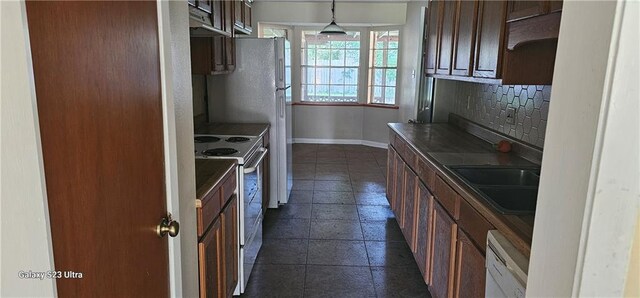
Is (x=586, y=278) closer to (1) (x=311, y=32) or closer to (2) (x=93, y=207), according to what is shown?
(2) (x=93, y=207)

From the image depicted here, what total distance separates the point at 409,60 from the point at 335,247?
3523 millimetres

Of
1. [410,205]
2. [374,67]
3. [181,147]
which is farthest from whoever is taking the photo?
[374,67]

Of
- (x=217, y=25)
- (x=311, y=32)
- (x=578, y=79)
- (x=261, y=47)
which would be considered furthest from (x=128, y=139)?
(x=311, y=32)

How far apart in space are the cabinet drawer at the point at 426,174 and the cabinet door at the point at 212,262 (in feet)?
3.90

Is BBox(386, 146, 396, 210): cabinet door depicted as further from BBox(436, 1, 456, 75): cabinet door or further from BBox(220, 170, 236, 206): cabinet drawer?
BBox(220, 170, 236, 206): cabinet drawer

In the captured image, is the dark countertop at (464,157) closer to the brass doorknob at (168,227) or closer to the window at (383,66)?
the brass doorknob at (168,227)

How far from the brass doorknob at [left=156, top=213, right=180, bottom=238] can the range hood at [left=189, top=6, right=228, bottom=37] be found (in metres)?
1.23

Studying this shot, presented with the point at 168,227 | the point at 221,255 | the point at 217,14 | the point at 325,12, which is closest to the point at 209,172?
the point at 221,255

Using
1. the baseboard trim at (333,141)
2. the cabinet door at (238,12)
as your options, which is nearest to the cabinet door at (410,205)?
the cabinet door at (238,12)

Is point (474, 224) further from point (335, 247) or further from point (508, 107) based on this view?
point (335, 247)

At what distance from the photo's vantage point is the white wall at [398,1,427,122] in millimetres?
5523

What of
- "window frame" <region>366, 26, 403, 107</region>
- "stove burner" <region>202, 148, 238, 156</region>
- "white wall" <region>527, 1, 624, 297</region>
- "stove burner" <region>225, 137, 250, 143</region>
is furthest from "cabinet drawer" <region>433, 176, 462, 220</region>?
"window frame" <region>366, 26, 403, 107</region>

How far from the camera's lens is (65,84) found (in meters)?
0.80

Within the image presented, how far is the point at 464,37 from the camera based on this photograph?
2812 mm
